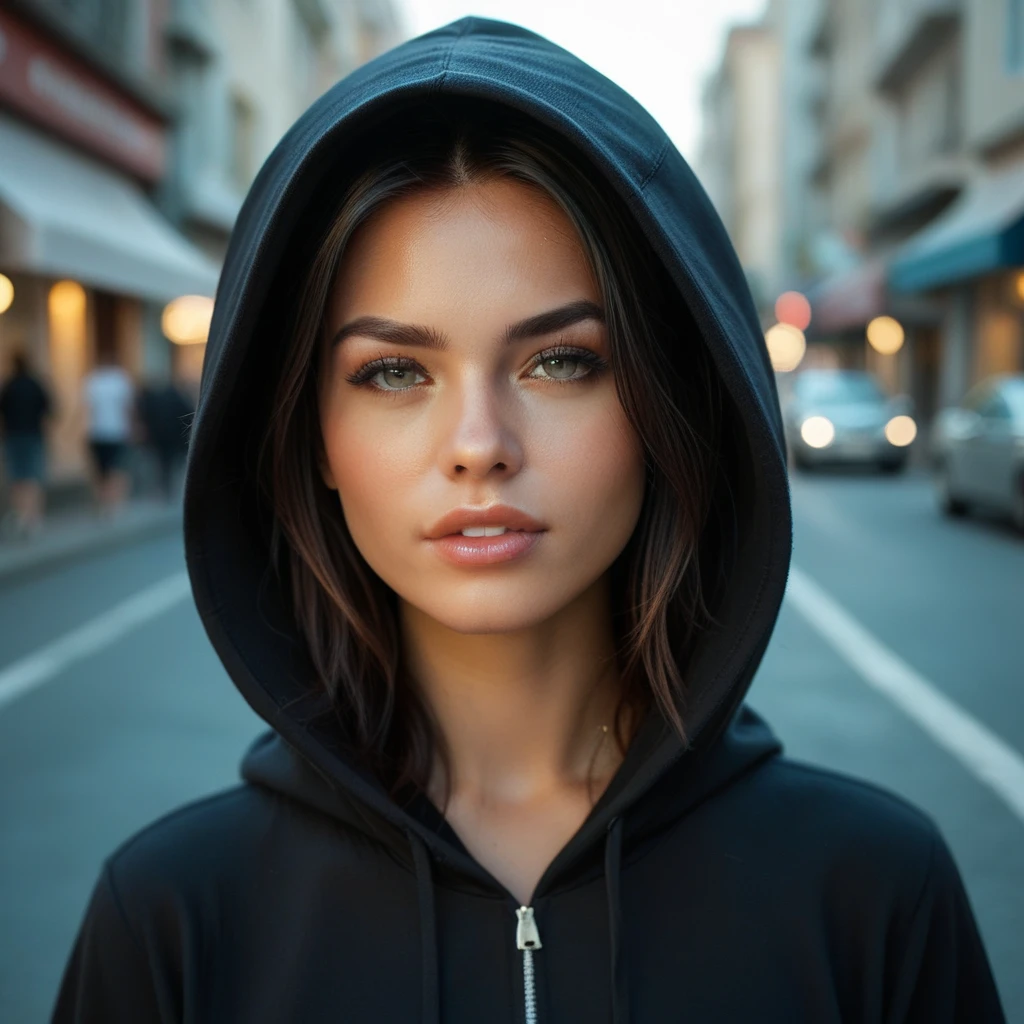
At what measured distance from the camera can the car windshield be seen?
22.4 metres

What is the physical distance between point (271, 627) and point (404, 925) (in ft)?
1.45

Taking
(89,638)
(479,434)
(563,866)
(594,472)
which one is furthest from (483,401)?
(89,638)

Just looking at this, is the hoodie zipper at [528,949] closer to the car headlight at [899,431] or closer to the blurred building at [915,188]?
the blurred building at [915,188]

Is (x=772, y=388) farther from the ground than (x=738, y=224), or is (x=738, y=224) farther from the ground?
(x=738, y=224)

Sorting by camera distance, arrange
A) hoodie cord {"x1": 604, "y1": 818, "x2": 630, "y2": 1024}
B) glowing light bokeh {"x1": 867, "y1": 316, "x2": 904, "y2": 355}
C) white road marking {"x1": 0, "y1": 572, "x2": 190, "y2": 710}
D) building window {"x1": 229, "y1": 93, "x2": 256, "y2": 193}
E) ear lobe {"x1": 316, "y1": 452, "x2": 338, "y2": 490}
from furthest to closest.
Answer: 1. glowing light bokeh {"x1": 867, "y1": 316, "x2": 904, "y2": 355}
2. building window {"x1": 229, "y1": 93, "x2": 256, "y2": 193}
3. white road marking {"x1": 0, "y1": 572, "x2": 190, "y2": 710}
4. ear lobe {"x1": 316, "y1": 452, "x2": 338, "y2": 490}
5. hoodie cord {"x1": 604, "y1": 818, "x2": 630, "y2": 1024}

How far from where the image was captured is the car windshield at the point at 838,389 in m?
22.4

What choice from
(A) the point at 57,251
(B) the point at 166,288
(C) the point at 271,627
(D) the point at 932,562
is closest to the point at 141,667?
(C) the point at 271,627

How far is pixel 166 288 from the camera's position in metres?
18.1

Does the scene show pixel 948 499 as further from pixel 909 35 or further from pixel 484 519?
pixel 909 35

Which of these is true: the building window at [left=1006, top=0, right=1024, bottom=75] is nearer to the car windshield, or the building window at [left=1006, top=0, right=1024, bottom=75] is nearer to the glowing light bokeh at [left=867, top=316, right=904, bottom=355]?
the car windshield

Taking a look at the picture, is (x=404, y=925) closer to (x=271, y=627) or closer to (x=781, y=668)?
(x=271, y=627)

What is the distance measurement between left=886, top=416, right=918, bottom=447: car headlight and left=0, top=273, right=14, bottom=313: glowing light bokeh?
13.8 metres

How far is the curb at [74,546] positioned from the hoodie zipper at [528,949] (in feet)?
32.2

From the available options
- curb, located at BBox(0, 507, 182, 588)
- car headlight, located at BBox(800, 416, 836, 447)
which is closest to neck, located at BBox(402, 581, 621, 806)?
curb, located at BBox(0, 507, 182, 588)
